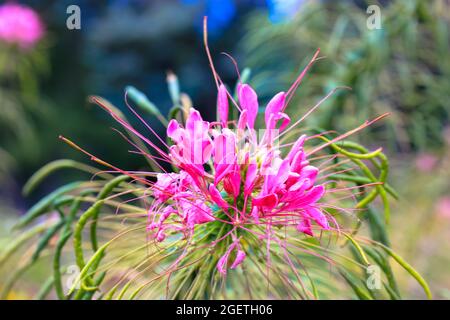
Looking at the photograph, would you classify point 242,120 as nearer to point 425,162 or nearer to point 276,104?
point 276,104

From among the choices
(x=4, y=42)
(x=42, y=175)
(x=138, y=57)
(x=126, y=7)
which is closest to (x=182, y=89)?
(x=138, y=57)

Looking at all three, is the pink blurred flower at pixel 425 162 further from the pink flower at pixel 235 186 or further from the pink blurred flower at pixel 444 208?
the pink flower at pixel 235 186

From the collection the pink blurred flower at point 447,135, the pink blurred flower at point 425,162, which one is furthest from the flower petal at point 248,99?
the pink blurred flower at point 425,162

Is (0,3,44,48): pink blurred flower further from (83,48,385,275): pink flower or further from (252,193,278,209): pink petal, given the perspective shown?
(252,193,278,209): pink petal

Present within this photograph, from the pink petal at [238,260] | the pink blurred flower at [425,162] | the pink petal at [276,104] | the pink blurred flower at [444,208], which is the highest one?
the pink blurred flower at [425,162]

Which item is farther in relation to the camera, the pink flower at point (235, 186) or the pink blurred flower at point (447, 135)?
the pink blurred flower at point (447, 135)

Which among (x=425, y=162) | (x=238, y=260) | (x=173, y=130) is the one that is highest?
(x=425, y=162)

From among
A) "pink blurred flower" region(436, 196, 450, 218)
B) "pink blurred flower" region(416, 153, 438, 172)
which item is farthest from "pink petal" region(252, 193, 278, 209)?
"pink blurred flower" region(436, 196, 450, 218)

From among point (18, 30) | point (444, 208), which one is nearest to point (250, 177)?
point (18, 30)

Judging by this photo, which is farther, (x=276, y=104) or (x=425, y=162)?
(x=425, y=162)
